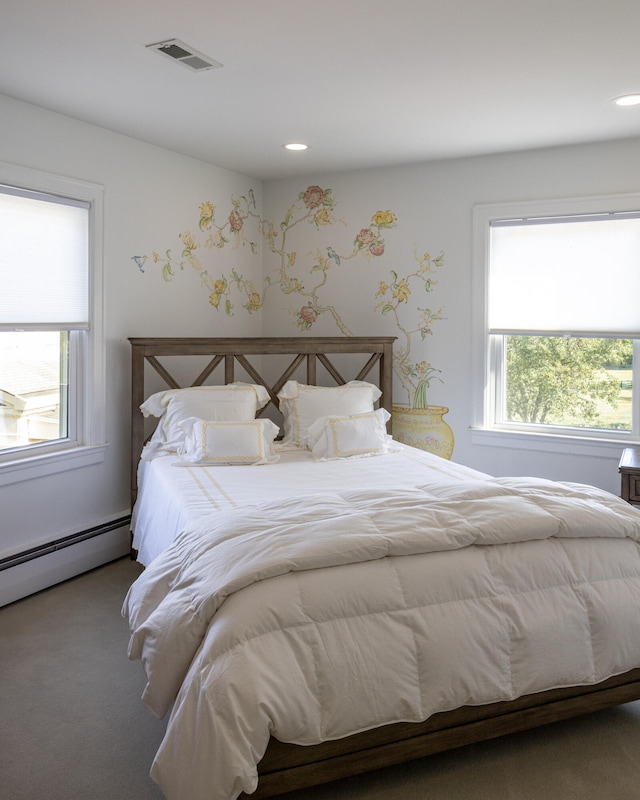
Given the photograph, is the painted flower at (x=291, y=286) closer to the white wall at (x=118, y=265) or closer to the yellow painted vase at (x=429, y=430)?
the white wall at (x=118, y=265)

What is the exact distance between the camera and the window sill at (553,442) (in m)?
4.09

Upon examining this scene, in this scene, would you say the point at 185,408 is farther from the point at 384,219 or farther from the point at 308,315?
the point at 384,219

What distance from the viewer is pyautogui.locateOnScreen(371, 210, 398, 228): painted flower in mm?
4633

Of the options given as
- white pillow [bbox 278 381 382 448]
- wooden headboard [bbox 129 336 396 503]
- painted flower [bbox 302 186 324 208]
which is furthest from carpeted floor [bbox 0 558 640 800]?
painted flower [bbox 302 186 324 208]

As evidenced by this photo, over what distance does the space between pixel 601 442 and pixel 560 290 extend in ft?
2.97

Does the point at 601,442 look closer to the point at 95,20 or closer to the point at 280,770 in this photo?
the point at 280,770

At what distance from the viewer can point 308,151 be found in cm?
420

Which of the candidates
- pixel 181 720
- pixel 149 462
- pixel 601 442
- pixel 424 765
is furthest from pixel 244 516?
pixel 601 442

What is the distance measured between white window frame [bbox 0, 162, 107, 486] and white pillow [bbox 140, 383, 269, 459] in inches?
10.3

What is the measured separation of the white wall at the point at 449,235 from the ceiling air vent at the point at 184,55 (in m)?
2.00

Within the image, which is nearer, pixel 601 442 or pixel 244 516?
pixel 244 516

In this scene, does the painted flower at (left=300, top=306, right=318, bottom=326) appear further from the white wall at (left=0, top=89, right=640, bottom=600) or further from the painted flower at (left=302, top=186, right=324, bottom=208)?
the painted flower at (left=302, top=186, right=324, bottom=208)

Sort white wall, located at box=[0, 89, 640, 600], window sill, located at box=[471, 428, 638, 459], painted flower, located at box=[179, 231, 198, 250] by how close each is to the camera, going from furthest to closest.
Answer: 1. painted flower, located at box=[179, 231, 198, 250]
2. window sill, located at box=[471, 428, 638, 459]
3. white wall, located at box=[0, 89, 640, 600]

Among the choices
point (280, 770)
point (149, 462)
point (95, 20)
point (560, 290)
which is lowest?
point (280, 770)
